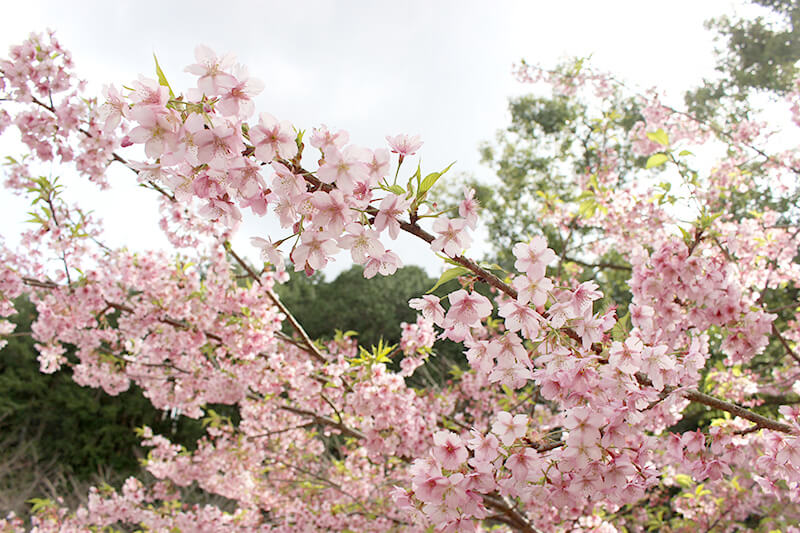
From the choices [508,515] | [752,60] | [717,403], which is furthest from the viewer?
[752,60]

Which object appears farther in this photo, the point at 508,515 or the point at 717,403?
the point at 508,515

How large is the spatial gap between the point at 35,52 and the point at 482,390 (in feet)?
13.8

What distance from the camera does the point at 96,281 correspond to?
11.0 feet

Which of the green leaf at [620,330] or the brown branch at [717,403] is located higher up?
the green leaf at [620,330]

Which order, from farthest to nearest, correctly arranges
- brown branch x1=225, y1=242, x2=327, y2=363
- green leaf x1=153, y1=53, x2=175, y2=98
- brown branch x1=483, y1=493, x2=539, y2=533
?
brown branch x1=225, y1=242, x2=327, y2=363, brown branch x1=483, y1=493, x2=539, y2=533, green leaf x1=153, y1=53, x2=175, y2=98

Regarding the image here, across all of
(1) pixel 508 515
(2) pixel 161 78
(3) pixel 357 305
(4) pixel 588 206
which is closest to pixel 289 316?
(1) pixel 508 515

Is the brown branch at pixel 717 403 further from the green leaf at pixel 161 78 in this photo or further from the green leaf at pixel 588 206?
the green leaf at pixel 588 206

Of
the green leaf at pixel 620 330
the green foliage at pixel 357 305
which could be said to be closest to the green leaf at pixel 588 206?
the green leaf at pixel 620 330

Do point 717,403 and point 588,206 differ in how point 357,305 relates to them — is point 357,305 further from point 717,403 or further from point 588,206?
point 717,403

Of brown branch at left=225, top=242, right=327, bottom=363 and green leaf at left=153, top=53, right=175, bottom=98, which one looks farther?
brown branch at left=225, top=242, right=327, bottom=363

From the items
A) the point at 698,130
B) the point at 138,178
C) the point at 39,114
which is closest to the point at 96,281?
the point at 39,114

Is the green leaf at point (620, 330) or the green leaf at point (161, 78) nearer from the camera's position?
the green leaf at point (161, 78)

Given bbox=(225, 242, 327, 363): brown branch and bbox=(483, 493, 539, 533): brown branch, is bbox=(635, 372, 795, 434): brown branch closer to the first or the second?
bbox=(483, 493, 539, 533): brown branch

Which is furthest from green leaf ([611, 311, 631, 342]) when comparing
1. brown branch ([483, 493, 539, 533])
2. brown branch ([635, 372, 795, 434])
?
brown branch ([483, 493, 539, 533])
